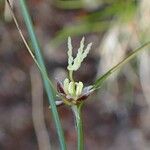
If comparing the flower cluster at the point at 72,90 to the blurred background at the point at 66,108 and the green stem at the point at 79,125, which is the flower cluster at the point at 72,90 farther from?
the blurred background at the point at 66,108

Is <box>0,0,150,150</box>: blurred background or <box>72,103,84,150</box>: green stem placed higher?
<box>0,0,150,150</box>: blurred background

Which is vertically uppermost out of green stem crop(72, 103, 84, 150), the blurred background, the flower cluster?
the blurred background

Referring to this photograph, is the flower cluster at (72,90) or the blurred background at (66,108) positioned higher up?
the blurred background at (66,108)

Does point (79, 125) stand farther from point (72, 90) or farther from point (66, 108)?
point (66, 108)

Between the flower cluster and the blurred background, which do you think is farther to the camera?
the blurred background

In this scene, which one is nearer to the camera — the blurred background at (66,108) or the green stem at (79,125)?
the green stem at (79,125)

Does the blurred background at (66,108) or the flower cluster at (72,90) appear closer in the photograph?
the flower cluster at (72,90)

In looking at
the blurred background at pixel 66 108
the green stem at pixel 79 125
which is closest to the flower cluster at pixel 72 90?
the green stem at pixel 79 125

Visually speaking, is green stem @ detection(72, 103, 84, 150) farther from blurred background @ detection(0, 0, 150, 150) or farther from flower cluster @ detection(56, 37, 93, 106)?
blurred background @ detection(0, 0, 150, 150)

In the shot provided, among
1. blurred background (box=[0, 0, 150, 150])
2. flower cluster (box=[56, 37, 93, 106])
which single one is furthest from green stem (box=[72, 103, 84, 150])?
blurred background (box=[0, 0, 150, 150])

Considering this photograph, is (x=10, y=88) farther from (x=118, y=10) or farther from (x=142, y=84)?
(x=118, y=10)

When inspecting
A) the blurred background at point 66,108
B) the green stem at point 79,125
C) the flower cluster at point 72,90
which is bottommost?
the green stem at point 79,125
